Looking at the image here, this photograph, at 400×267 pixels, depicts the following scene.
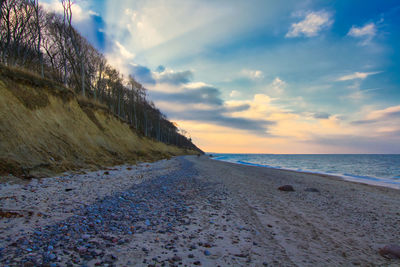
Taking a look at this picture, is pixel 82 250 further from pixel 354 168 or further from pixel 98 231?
pixel 354 168

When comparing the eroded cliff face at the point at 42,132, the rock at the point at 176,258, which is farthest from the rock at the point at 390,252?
the eroded cliff face at the point at 42,132

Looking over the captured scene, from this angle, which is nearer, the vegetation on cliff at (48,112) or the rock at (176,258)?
the rock at (176,258)

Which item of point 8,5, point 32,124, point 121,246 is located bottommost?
point 121,246

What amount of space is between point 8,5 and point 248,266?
116 ft

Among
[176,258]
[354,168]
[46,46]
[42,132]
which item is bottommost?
[354,168]

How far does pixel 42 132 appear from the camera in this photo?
12.5 m

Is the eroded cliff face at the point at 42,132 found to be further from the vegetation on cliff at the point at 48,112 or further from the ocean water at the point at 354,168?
the ocean water at the point at 354,168

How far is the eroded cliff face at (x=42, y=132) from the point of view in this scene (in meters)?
9.49

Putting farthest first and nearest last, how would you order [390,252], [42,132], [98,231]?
1. [42,132]
2. [98,231]
3. [390,252]

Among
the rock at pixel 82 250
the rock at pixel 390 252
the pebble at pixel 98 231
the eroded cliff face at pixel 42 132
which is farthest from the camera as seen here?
the eroded cliff face at pixel 42 132

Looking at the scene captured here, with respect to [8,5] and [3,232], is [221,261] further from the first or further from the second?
[8,5]

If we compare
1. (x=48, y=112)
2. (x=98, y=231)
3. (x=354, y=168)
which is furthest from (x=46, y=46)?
(x=354, y=168)

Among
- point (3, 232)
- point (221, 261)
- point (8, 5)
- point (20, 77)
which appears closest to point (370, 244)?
point (221, 261)

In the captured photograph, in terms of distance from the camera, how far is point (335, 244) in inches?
170
